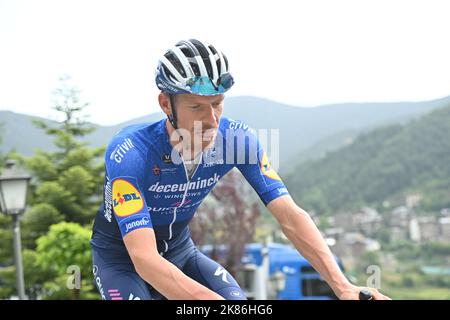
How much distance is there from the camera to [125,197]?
3418 millimetres

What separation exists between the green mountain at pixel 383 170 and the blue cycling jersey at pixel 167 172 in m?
84.3

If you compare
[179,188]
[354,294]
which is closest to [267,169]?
[179,188]

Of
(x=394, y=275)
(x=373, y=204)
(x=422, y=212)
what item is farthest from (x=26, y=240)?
(x=373, y=204)

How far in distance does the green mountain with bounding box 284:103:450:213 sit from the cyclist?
84.3 m

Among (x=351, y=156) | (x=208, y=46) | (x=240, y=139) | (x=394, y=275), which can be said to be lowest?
(x=394, y=275)

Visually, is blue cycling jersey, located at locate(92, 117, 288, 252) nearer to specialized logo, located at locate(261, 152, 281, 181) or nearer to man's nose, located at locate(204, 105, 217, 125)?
specialized logo, located at locate(261, 152, 281, 181)

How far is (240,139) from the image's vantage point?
383 centimetres

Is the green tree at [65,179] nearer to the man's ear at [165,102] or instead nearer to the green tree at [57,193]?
the green tree at [57,193]

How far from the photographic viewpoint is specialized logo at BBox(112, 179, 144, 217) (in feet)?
11.1

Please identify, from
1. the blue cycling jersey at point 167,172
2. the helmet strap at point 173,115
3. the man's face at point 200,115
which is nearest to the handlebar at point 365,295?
the blue cycling jersey at point 167,172

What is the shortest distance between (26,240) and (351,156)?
277 feet
